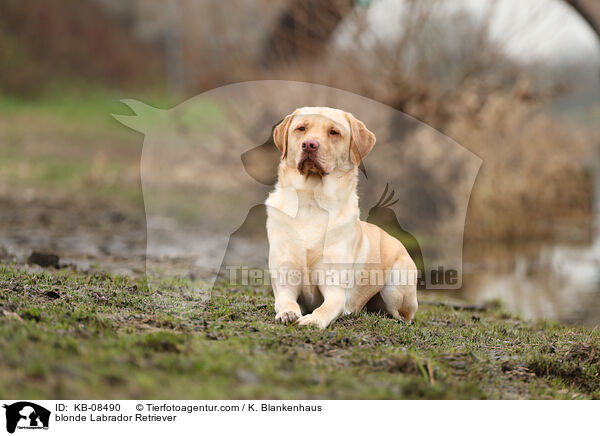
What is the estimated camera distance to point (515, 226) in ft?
39.8

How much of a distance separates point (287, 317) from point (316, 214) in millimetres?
810

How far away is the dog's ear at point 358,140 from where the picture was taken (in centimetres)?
478

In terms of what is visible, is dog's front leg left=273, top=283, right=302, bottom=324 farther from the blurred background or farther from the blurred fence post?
the blurred fence post

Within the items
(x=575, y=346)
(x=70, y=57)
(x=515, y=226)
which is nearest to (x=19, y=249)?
(x=575, y=346)

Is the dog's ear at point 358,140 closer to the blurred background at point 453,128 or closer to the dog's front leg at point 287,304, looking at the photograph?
the dog's front leg at point 287,304

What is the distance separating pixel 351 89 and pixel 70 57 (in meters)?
22.5

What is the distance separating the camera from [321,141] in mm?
4574

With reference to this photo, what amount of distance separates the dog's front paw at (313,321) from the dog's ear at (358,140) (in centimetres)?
123

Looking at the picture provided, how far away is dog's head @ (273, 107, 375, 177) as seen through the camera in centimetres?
456

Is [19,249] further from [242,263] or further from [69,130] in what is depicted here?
[69,130]

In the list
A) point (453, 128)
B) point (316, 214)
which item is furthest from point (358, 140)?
point (453, 128)
